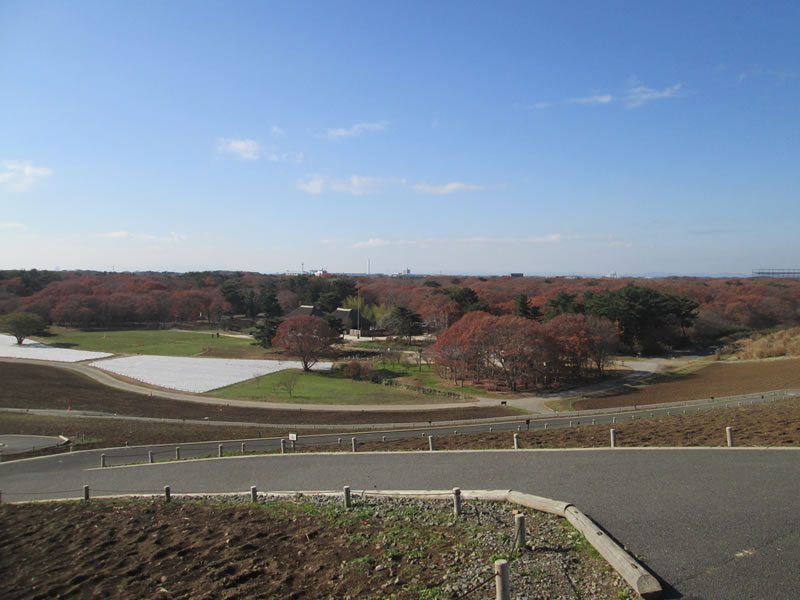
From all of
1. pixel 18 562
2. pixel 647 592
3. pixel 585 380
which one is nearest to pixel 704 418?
pixel 647 592

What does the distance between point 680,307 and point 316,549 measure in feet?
237

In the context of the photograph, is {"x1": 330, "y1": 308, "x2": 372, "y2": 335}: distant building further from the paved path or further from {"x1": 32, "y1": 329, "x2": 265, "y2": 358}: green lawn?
the paved path

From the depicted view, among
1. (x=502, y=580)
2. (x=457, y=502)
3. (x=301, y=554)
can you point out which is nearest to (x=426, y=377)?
(x=457, y=502)

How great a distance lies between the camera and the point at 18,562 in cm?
990

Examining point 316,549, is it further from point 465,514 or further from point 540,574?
point 540,574

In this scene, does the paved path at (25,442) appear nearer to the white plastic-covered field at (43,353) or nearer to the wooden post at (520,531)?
the wooden post at (520,531)

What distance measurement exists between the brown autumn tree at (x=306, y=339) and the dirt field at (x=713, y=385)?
101 ft

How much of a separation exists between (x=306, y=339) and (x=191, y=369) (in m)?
14.0

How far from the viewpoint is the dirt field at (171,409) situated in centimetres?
3428

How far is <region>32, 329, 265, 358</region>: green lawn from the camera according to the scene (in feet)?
227

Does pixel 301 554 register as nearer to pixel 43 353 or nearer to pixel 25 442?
pixel 25 442

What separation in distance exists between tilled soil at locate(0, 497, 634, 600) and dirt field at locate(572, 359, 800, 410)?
102 ft

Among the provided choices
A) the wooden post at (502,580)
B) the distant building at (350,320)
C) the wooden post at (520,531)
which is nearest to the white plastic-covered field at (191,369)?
the distant building at (350,320)

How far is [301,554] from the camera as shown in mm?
8664
